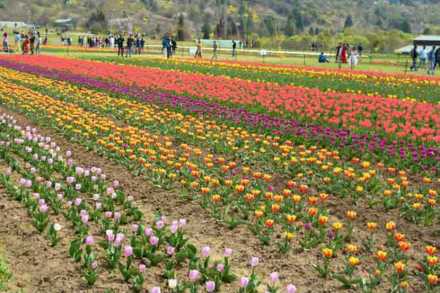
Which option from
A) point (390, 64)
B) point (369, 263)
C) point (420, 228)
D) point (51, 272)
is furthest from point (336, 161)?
point (390, 64)

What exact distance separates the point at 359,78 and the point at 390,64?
796 inches

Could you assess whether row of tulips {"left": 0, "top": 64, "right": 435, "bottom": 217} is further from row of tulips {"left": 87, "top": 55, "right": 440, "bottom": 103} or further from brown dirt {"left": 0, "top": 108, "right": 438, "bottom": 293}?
row of tulips {"left": 87, "top": 55, "right": 440, "bottom": 103}

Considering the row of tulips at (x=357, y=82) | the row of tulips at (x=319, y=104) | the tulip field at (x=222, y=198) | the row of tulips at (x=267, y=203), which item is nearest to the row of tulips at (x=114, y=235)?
the tulip field at (x=222, y=198)

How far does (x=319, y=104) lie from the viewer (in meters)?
15.6

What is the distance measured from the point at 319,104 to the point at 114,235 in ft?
34.6

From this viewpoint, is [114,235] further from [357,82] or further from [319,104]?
[357,82]

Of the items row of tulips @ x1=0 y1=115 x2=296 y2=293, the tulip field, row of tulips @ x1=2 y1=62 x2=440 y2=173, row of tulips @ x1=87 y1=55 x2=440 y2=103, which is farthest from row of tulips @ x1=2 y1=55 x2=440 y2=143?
row of tulips @ x1=0 y1=115 x2=296 y2=293

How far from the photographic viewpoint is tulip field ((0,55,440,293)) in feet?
17.8

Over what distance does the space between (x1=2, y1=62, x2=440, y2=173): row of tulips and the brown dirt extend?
2.74 meters

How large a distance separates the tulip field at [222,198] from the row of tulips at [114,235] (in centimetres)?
2

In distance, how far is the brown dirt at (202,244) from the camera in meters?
5.35

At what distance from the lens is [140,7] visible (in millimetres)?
192125

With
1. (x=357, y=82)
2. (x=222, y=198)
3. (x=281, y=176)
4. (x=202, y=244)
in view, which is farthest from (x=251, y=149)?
(x=357, y=82)

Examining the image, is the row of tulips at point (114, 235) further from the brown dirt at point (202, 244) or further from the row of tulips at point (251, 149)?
the row of tulips at point (251, 149)
